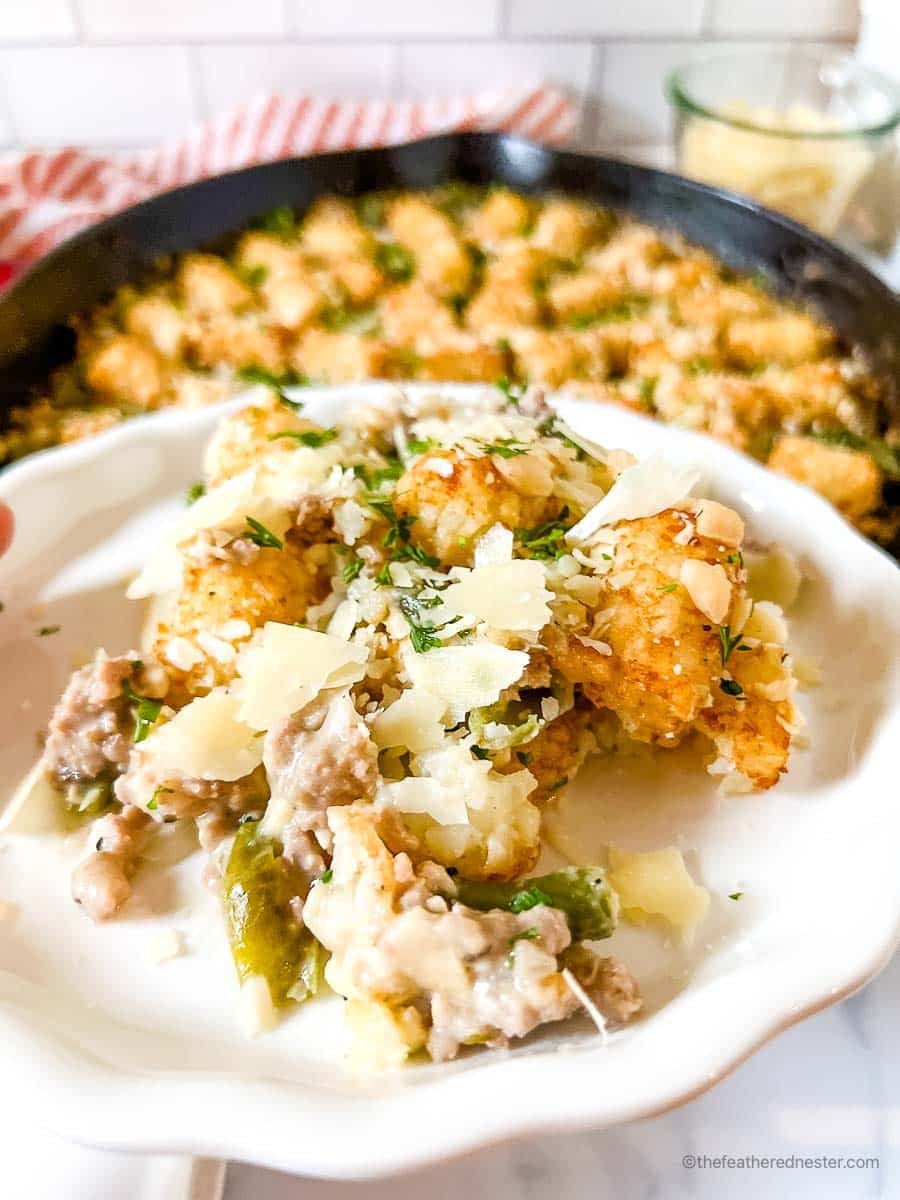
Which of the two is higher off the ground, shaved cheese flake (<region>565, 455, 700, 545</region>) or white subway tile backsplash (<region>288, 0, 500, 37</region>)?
white subway tile backsplash (<region>288, 0, 500, 37</region>)

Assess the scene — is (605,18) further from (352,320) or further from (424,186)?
(352,320)

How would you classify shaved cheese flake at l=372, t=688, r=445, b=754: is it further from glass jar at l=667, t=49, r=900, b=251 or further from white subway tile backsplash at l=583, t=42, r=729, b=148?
white subway tile backsplash at l=583, t=42, r=729, b=148

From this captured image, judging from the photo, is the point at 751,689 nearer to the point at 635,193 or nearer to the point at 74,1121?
the point at 74,1121

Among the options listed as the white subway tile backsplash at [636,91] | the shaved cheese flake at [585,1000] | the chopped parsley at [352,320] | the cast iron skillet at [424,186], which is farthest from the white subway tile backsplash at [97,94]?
the shaved cheese flake at [585,1000]

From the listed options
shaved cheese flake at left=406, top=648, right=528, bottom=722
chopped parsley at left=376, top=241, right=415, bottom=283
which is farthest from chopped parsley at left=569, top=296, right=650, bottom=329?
shaved cheese flake at left=406, top=648, right=528, bottom=722

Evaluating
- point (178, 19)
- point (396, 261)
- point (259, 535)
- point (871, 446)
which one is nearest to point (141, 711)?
point (259, 535)

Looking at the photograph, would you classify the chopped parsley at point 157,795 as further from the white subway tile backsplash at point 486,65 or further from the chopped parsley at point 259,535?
the white subway tile backsplash at point 486,65
